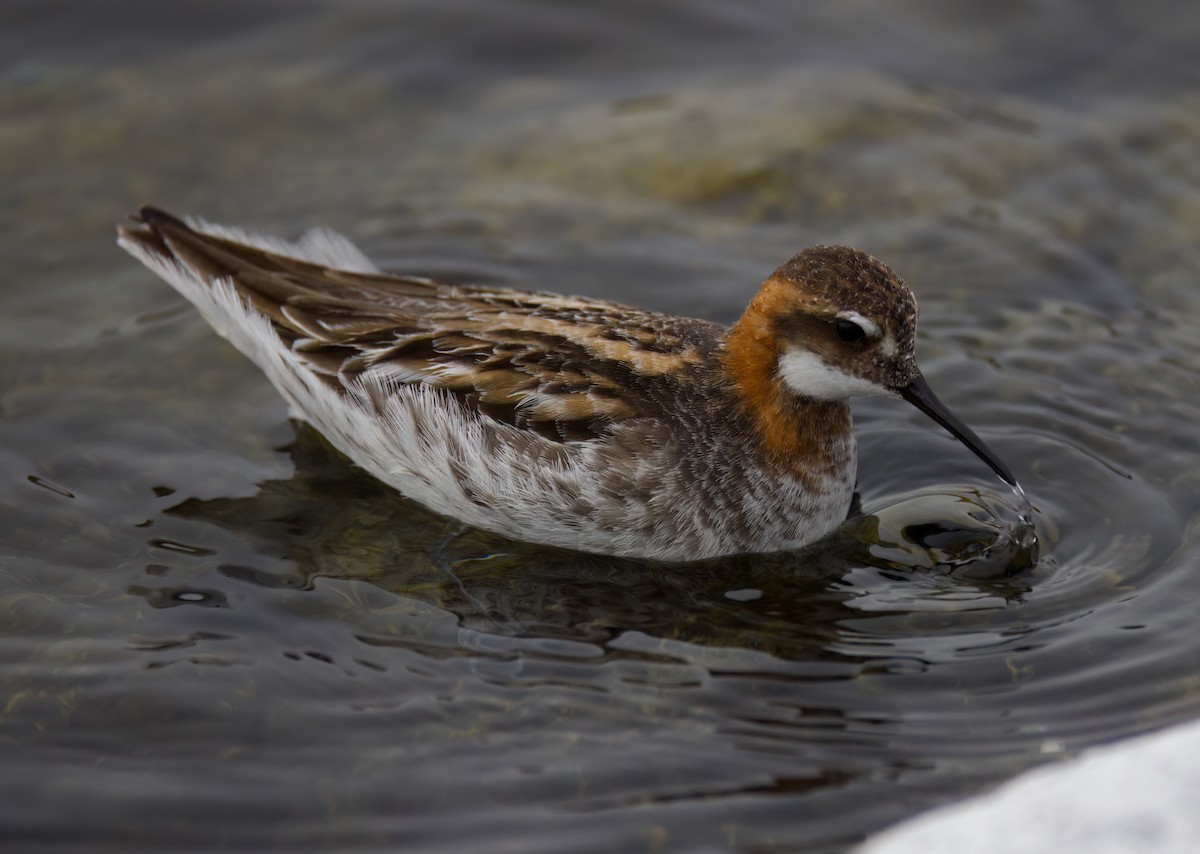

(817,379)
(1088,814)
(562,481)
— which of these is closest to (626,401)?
(562,481)

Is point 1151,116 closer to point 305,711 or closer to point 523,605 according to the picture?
point 523,605

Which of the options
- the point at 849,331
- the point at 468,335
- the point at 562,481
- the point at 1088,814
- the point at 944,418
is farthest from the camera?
the point at 468,335

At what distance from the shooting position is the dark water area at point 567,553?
5.64 metres

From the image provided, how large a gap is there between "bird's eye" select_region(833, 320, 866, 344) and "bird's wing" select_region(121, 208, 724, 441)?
814mm

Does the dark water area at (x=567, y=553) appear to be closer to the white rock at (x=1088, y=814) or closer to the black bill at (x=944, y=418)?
the black bill at (x=944, y=418)

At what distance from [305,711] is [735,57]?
7.33 meters

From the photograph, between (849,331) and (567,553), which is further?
(567,553)

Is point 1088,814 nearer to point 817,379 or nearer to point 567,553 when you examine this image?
point 817,379

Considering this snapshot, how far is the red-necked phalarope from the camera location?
700 centimetres

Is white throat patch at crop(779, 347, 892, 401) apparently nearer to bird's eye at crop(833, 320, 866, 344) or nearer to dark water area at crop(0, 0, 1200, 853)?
bird's eye at crop(833, 320, 866, 344)

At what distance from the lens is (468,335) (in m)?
7.46

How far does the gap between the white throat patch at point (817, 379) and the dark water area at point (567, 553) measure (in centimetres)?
80

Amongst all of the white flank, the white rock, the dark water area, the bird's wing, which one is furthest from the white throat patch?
the white rock

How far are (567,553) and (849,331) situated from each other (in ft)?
5.96
